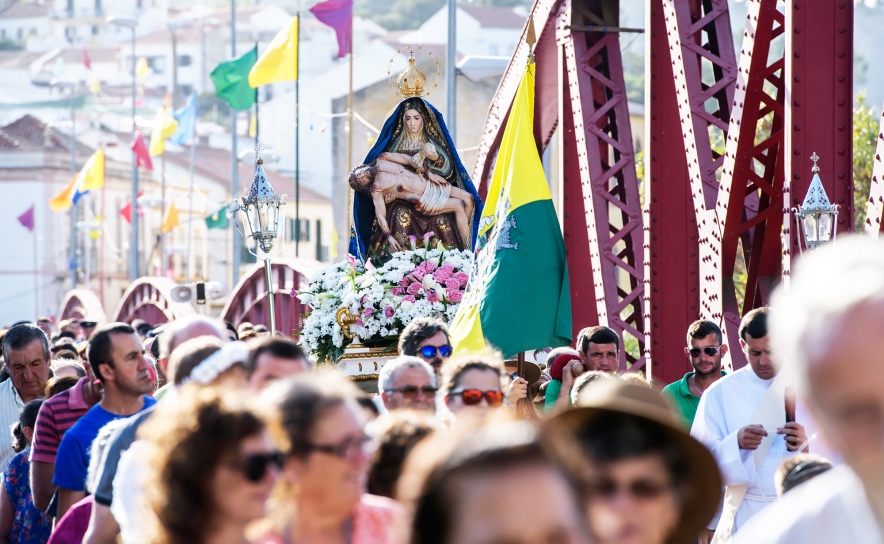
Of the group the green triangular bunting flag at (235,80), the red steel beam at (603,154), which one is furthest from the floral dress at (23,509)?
the green triangular bunting flag at (235,80)

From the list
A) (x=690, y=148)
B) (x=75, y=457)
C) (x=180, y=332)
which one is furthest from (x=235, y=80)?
(x=75, y=457)

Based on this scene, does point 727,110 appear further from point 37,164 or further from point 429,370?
point 37,164

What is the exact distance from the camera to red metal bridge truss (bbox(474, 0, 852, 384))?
7.55m

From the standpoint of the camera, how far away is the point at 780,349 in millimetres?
2092

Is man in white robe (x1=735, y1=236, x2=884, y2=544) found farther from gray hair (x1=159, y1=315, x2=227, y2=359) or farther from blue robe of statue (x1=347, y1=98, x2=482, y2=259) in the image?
blue robe of statue (x1=347, y1=98, x2=482, y2=259)

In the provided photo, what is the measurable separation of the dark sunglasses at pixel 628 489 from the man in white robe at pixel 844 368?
782mm

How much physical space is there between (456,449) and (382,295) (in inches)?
298

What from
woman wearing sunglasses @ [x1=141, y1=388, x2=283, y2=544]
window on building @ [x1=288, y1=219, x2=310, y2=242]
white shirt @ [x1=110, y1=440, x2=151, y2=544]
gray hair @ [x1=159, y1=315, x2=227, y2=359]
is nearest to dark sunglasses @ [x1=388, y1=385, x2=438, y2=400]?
gray hair @ [x1=159, y1=315, x2=227, y2=359]

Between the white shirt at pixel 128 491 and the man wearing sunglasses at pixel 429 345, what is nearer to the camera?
the white shirt at pixel 128 491

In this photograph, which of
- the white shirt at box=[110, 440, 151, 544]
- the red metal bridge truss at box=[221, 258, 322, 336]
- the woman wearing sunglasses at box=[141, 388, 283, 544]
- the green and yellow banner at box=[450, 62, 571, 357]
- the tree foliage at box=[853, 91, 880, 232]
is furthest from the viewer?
the tree foliage at box=[853, 91, 880, 232]

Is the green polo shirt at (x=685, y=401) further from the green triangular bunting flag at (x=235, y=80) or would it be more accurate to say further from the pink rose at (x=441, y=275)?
the green triangular bunting flag at (x=235, y=80)

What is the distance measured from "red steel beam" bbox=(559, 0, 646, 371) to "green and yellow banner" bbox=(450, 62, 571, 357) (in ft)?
4.72

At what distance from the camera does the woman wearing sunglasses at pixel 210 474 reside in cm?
316

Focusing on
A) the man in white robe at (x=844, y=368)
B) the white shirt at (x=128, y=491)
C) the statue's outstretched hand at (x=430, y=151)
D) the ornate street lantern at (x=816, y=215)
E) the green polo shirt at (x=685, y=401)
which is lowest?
the green polo shirt at (x=685, y=401)
